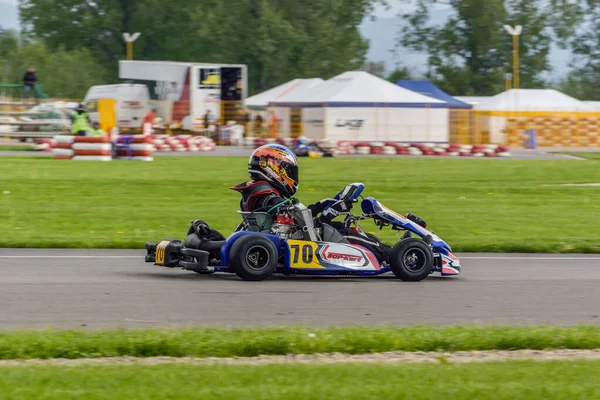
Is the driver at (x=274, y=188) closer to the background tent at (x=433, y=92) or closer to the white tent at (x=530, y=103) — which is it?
the background tent at (x=433, y=92)

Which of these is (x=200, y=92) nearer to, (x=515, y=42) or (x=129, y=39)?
(x=129, y=39)

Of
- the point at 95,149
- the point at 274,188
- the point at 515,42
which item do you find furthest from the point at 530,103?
the point at 274,188

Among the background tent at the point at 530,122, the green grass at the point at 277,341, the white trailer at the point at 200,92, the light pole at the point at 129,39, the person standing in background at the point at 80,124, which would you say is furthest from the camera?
the light pole at the point at 129,39

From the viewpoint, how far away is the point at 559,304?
8.88m

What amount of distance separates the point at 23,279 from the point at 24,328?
7.92 ft

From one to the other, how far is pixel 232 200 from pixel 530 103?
37.8 meters

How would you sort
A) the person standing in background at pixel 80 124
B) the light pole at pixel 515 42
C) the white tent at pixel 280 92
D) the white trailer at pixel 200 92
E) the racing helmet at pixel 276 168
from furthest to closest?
the light pole at pixel 515 42, the white tent at pixel 280 92, the white trailer at pixel 200 92, the person standing in background at pixel 80 124, the racing helmet at pixel 276 168

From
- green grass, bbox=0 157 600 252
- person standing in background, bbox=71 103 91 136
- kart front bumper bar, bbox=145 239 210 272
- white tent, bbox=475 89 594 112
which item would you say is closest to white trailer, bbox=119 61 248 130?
white tent, bbox=475 89 594 112

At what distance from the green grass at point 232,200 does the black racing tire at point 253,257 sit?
321 cm

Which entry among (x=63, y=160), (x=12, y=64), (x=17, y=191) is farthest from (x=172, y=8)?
(x=17, y=191)

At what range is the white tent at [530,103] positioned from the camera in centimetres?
5309

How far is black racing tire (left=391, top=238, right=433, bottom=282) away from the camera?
9.80 metres

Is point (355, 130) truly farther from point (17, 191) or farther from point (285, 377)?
point (285, 377)

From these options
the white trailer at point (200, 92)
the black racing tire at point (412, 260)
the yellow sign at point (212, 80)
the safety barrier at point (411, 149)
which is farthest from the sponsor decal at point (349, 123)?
the black racing tire at point (412, 260)
